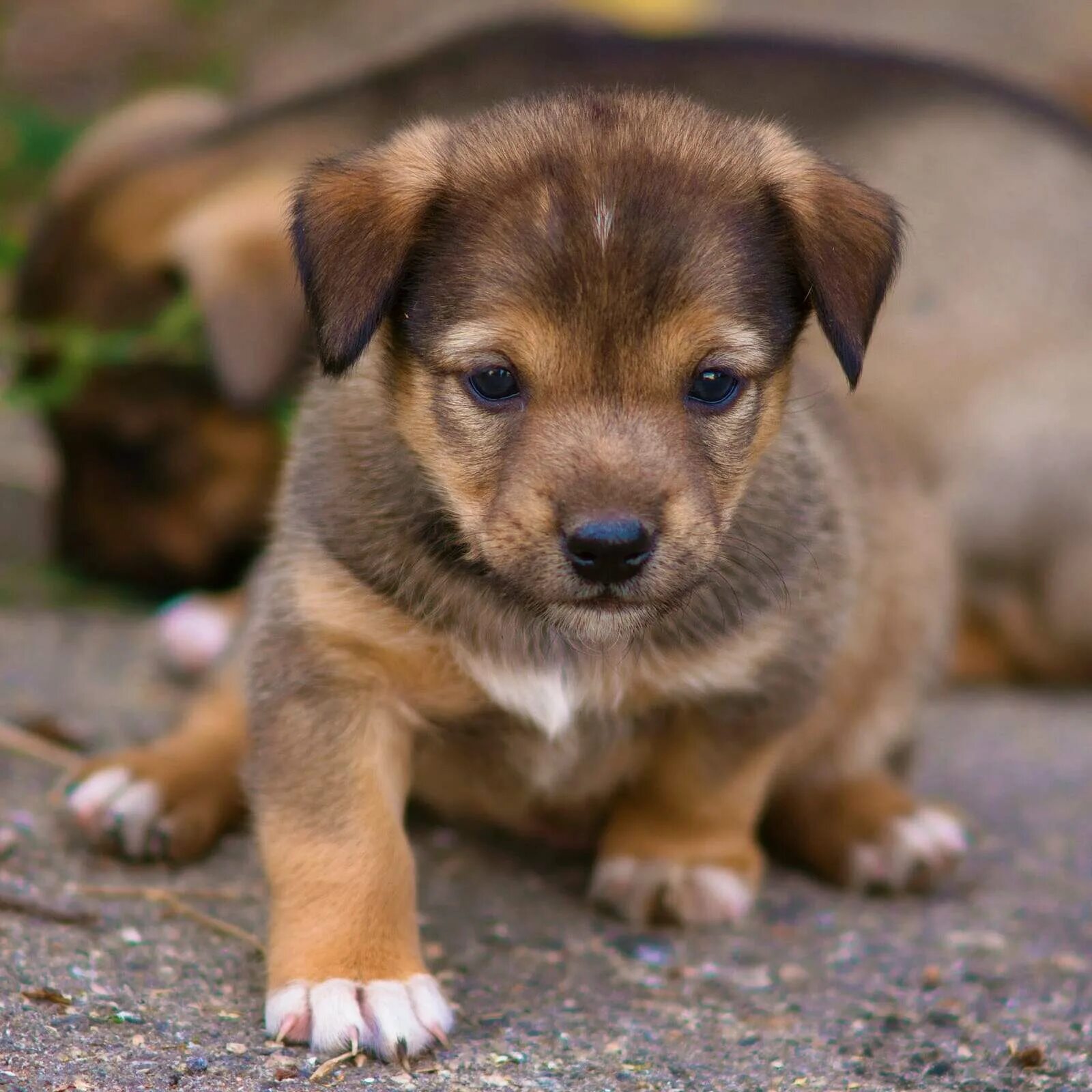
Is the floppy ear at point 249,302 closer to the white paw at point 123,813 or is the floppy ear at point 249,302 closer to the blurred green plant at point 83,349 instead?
the blurred green plant at point 83,349

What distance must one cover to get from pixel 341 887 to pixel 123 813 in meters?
1.07

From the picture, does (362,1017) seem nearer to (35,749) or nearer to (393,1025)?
(393,1025)

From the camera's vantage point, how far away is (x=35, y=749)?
5000mm

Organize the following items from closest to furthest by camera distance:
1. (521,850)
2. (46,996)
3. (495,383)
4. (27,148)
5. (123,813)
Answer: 1. (46,996)
2. (495,383)
3. (123,813)
4. (521,850)
5. (27,148)

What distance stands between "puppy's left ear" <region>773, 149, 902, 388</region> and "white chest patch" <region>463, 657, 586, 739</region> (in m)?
0.95

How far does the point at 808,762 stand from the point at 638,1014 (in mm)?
1448

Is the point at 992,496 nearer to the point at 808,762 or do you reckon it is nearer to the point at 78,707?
the point at 808,762

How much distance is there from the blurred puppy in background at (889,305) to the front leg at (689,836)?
2773 mm

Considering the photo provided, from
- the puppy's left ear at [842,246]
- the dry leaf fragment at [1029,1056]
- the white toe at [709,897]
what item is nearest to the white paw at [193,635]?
the white toe at [709,897]

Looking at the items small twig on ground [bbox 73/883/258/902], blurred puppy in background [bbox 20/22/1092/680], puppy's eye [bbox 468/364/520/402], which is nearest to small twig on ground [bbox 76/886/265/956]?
small twig on ground [bbox 73/883/258/902]

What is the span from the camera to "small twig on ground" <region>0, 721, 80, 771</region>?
4.95 m

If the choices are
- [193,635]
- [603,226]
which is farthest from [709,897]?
[193,635]

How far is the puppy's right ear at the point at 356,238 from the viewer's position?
3.63 metres

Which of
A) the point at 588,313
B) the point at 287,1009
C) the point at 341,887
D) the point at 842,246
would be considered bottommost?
the point at 287,1009
